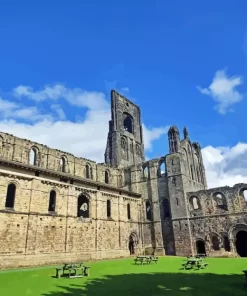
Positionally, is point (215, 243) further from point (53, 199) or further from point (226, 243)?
point (53, 199)

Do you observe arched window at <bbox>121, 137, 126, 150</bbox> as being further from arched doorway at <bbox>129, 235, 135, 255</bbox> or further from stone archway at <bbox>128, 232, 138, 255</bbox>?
arched doorway at <bbox>129, 235, 135, 255</bbox>

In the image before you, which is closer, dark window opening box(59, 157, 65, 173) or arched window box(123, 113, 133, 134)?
dark window opening box(59, 157, 65, 173)

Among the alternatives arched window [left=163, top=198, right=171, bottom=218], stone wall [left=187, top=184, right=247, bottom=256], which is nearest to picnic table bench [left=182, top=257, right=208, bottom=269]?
stone wall [left=187, top=184, right=247, bottom=256]

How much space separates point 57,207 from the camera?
77.9ft

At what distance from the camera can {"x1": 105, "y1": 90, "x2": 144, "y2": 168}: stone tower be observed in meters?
44.5

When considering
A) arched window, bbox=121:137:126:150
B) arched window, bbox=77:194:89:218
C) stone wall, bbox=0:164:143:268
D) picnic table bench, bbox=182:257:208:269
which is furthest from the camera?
arched window, bbox=121:137:126:150

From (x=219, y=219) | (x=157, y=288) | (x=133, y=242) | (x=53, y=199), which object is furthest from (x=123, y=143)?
A: (x=157, y=288)

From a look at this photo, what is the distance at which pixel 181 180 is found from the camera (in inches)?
1252

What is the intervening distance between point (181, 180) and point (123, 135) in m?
17.5

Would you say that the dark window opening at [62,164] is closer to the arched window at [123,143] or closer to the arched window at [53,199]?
the arched window at [53,199]

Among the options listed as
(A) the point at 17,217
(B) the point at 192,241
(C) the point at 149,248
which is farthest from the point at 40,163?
(B) the point at 192,241

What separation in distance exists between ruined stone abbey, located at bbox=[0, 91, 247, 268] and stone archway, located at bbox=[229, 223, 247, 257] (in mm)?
105

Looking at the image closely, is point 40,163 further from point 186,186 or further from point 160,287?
point 160,287

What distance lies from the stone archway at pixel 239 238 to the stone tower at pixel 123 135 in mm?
20640
